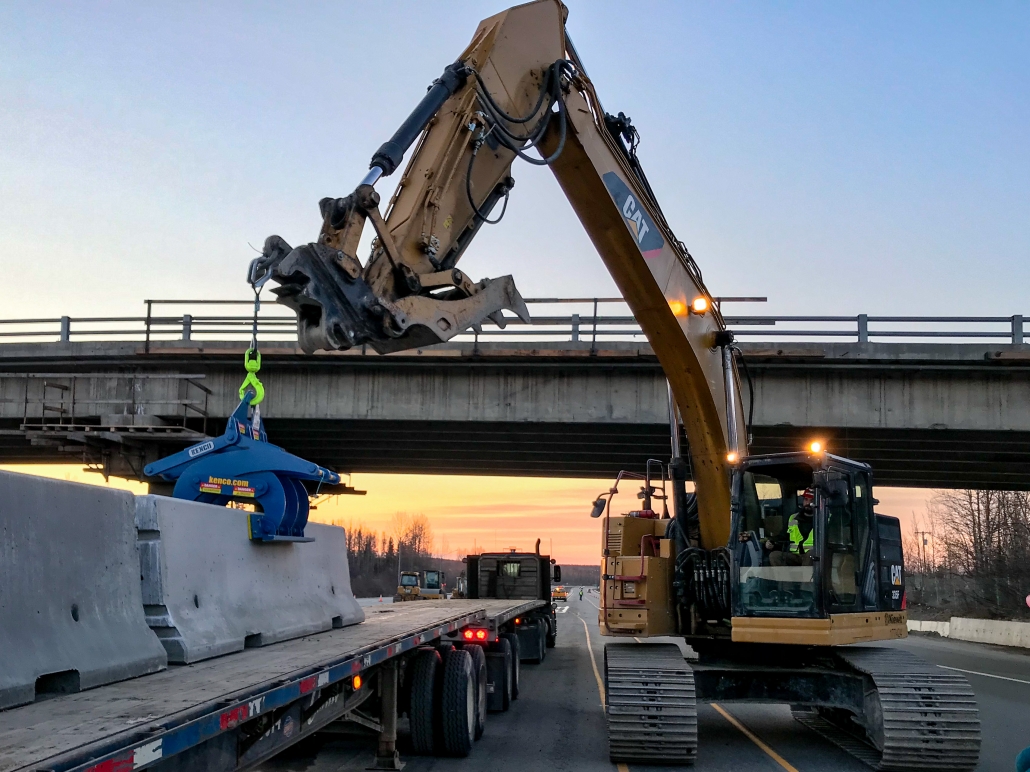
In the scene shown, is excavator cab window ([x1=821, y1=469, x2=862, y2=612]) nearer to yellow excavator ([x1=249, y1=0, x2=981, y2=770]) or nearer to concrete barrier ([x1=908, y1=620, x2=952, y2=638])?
yellow excavator ([x1=249, y1=0, x2=981, y2=770])

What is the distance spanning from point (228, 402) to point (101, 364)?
322 cm

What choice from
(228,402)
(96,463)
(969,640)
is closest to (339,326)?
(228,402)

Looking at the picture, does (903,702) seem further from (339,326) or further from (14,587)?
(14,587)

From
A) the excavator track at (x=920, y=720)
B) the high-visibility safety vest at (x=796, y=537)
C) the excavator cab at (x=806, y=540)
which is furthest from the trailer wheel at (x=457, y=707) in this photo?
the excavator track at (x=920, y=720)

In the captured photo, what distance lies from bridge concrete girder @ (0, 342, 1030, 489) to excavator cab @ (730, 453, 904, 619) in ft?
36.0

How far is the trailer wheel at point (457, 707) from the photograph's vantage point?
1008cm

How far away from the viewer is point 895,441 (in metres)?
24.1

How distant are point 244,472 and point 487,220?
3.23 metres

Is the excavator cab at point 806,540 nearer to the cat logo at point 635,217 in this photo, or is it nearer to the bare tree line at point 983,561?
the cat logo at point 635,217

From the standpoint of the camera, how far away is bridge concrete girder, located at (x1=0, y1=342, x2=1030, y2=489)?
2177 cm

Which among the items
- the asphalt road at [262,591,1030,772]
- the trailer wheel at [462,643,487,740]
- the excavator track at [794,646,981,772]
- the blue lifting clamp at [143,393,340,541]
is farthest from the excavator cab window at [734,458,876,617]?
the blue lifting clamp at [143,393,340,541]

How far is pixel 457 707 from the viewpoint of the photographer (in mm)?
10164

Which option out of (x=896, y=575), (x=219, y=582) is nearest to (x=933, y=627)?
(x=896, y=575)

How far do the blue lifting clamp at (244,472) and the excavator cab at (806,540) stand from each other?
4496 mm
